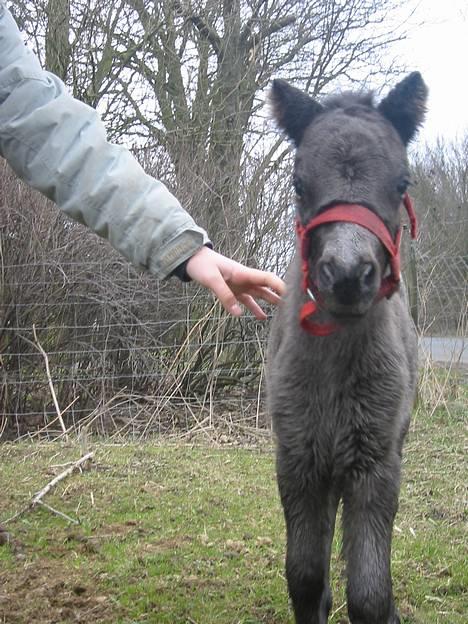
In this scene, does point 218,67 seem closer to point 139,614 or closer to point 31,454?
point 31,454

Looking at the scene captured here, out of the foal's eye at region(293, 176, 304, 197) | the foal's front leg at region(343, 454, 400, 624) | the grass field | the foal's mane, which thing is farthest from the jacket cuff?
the grass field

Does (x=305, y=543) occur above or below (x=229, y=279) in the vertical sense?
below

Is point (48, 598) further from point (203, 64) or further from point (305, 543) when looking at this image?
point (203, 64)

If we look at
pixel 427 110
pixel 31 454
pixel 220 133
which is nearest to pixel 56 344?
pixel 31 454

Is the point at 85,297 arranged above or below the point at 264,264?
below

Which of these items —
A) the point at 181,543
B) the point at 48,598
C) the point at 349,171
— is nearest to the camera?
the point at 349,171

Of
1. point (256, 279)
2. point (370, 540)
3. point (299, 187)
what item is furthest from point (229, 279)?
point (370, 540)

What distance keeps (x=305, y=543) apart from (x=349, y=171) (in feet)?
4.95

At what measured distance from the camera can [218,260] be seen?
244 centimetres

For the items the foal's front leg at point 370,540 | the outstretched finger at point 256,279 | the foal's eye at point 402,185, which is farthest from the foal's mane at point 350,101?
the foal's front leg at point 370,540

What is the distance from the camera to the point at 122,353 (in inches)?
333

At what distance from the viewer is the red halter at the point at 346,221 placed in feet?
8.00

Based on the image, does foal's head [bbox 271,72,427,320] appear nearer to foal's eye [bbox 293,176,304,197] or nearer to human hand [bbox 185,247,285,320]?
foal's eye [bbox 293,176,304,197]

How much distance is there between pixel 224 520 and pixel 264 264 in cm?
448
